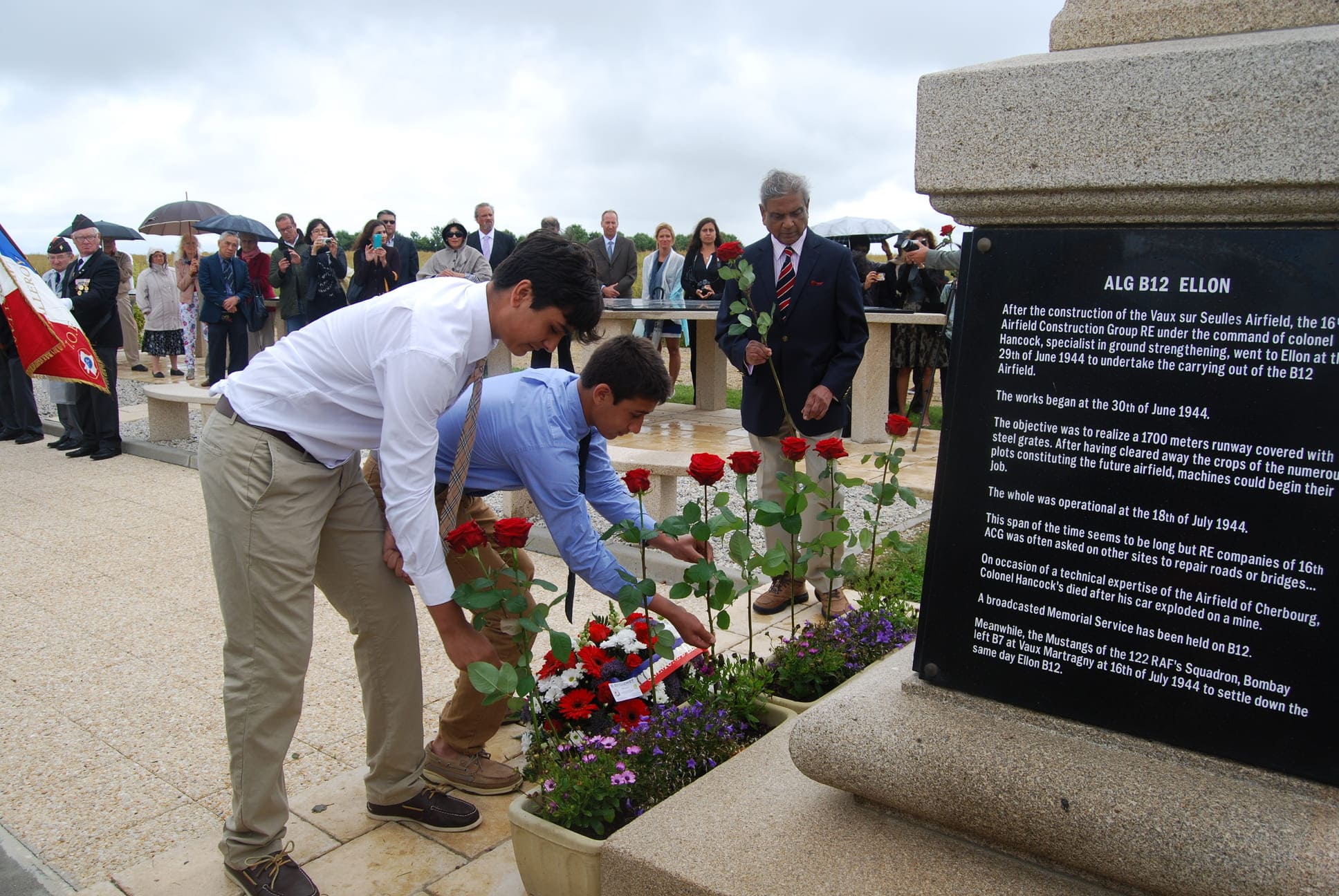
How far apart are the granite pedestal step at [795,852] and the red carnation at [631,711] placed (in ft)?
1.67

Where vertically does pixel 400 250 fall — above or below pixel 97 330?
above

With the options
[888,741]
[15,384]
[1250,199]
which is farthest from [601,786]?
[15,384]

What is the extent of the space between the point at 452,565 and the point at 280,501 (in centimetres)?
76

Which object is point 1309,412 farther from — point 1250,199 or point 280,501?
point 280,501

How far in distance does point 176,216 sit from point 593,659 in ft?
62.1

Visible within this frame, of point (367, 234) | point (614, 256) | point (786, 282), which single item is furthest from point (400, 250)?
point (786, 282)

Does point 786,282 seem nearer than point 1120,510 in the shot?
No

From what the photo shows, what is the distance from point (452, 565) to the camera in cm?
331

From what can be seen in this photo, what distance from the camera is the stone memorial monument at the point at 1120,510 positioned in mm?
1913

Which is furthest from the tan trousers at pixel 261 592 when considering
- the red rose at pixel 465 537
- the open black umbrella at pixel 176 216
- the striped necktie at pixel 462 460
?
the open black umbrella at pixel 176 216

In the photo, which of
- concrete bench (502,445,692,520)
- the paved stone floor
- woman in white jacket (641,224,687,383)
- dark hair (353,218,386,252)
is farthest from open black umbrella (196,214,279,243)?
concrete bench (502,445,692,520)

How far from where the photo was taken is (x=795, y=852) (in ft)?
7.47

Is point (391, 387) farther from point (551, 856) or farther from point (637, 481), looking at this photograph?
point (551, 856)

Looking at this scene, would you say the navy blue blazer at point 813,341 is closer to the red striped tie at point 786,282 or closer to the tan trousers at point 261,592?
the red striped tie at point 786,282
